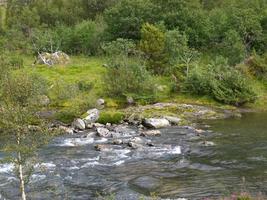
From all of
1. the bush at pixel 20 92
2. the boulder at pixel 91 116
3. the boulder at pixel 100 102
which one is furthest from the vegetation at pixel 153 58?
the bush at pixel 20 92

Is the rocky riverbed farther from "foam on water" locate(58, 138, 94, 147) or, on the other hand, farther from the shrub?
the shrub

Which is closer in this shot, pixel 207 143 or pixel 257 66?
pixel 207 143

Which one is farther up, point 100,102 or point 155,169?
point 155,169

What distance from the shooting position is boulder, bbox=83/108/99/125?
58062mm

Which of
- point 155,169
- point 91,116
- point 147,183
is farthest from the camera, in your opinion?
point 91,116

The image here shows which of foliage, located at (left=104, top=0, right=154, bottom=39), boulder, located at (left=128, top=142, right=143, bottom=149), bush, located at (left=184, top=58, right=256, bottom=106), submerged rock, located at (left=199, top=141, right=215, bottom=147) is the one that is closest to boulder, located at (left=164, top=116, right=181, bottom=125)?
submerged rock, located at (left=199, top=141, right=215, bottom=147)

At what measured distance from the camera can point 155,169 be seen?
3750 centimetres

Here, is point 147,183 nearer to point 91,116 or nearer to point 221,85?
point 91,116

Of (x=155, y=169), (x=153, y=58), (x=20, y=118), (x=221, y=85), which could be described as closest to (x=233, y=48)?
(x=153, y=58)

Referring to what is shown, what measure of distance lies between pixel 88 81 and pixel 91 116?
20.1 metres

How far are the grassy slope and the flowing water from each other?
620 inches

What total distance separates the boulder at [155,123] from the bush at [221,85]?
15733 millimetres

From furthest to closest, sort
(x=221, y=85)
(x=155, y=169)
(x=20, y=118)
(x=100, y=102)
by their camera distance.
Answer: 1. (x=221, y=85)
2. (x=100, y=102)
3. (x=155, y=169)
4. (x=20, y=118)

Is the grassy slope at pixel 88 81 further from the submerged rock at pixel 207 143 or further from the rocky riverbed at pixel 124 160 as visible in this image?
the submerged rock at pixel 207 143
